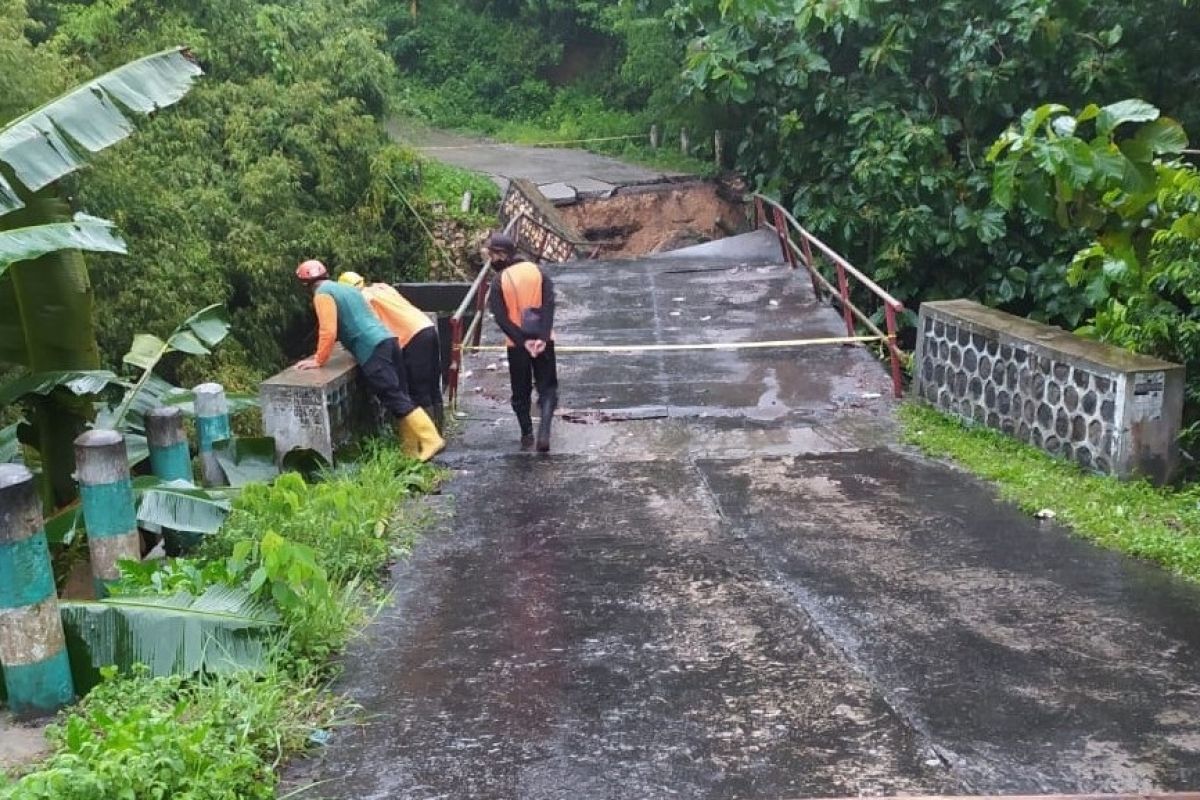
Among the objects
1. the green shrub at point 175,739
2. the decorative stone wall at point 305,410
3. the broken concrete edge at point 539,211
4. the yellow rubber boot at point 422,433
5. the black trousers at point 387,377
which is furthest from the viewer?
the broken concrete edge at point 539,211

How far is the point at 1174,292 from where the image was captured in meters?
7.80

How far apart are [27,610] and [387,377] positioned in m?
3.97

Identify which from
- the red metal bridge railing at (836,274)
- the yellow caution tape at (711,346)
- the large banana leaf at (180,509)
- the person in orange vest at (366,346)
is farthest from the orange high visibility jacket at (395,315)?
the red metal bridge railing at (836,274)

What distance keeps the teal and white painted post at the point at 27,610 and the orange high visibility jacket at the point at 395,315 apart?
13.9 feet

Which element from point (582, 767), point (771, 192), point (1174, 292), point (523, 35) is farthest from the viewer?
point (523, 35)

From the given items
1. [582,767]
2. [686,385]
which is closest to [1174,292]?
[686,385]

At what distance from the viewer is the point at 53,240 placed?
5312 millimetres

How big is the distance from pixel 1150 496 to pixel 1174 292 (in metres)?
1.78

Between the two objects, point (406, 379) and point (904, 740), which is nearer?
point (904, 740)

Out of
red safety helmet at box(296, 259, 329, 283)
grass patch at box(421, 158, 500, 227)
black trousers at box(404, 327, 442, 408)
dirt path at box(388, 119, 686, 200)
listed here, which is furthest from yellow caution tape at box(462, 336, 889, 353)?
dirt path at box(388, 119, 686, 200)

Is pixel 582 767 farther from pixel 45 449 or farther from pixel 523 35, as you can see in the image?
pixel 523 35

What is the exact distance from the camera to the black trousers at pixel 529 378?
8.55 metres

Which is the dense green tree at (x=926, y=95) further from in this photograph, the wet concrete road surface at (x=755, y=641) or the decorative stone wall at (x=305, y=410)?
the decorative stone wall at (x=305, y=410)

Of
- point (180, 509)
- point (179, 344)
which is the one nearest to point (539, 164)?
point (179, 344)
